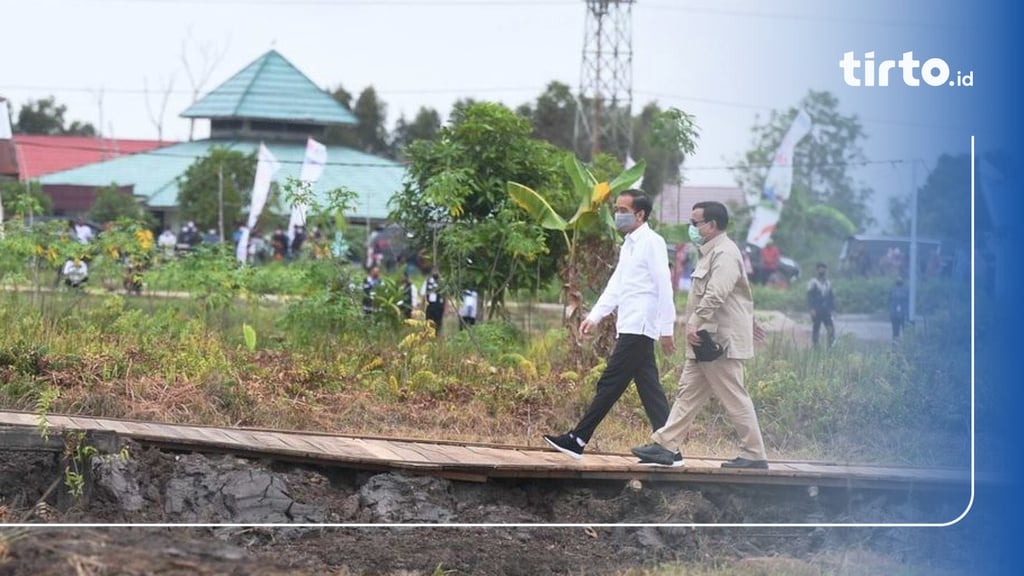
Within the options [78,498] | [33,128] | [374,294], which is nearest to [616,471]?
[78,498]

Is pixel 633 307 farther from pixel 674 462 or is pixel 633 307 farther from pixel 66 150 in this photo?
pixel 66 150

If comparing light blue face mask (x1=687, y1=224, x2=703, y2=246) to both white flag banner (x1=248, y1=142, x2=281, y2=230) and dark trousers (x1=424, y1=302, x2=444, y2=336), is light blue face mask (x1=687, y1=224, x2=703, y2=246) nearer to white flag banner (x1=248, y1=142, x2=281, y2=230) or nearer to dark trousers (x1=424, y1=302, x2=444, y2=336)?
dark trousers (x1=424, y1=302, x2=444, y2=336)

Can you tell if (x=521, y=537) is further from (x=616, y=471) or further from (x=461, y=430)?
(x=461, y=430)

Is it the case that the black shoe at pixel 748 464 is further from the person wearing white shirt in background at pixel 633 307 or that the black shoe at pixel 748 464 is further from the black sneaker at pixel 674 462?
the person wearing white shirt in background at pixel 633 307

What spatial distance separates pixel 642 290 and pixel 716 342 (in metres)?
0.47

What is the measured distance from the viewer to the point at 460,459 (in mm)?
6609

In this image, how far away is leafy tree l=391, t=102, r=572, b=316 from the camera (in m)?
11.1

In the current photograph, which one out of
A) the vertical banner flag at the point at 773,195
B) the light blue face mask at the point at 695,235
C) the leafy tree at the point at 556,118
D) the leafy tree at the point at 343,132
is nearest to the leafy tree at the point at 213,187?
the leafy tree at the point at 343,132

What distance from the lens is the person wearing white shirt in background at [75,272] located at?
1083 cm

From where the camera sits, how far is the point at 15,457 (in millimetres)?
6078

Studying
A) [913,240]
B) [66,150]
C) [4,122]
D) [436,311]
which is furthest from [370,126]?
[913,240]

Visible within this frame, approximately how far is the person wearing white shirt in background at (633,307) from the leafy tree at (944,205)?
1498mm

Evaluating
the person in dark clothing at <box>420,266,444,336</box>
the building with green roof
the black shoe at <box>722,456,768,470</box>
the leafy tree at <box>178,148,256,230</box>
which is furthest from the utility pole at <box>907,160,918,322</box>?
the leafy tree at <box>178,148,256,230</box>

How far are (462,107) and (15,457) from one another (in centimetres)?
658
